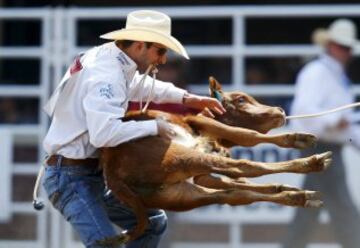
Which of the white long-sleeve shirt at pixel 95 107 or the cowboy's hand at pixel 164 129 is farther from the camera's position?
the cowboy's hand at pixel 164 129

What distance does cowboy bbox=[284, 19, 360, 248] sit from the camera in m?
8.71

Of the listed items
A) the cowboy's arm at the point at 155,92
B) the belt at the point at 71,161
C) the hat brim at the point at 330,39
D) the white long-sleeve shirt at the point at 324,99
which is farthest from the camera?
the hat brim at the point at 330,39

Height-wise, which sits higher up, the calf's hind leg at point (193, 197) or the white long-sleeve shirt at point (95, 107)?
the white long-sleeve shirt at point (95, 107)

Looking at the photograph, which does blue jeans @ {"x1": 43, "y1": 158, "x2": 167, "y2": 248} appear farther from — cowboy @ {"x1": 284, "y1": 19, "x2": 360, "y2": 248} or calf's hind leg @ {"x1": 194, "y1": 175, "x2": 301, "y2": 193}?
cowboy @ {"x1": 284, "y1": 19, "x2": 360, "y2": 248}

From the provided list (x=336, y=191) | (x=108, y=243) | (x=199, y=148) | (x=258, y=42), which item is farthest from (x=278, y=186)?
(x=258, y=42)

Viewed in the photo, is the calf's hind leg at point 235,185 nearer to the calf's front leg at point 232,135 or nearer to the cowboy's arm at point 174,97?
the calf's front leg at point 232,135

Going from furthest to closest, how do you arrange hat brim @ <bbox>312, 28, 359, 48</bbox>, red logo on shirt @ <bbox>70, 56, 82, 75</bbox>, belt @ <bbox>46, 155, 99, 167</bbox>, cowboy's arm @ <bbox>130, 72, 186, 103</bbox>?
hat brim @ <bbox>312, 28, 359, 48</bbox> → cowboy's arm @ <bbox>130, 72, 186, 103</bbox> → belt @ <bbox>46, 155, 99, 167</bbox> → red logo on shirt @ <bbox>70, 56, 82, 75</bbox>

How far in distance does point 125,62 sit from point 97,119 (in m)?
0.36

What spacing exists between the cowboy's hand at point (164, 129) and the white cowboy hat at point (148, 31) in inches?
14.1

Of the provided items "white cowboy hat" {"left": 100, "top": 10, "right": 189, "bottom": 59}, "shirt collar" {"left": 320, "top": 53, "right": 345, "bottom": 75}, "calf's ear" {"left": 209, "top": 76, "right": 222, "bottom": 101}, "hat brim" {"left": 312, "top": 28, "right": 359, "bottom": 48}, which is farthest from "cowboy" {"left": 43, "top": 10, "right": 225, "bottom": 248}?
"hat brim" {"left": 312, "top": 28, "right": 359, "bottom": 48}

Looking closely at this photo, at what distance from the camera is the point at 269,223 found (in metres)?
9.20

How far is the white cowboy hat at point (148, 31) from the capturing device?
224 inches

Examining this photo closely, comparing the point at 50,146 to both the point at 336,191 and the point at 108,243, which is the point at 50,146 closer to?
the point at 108,243

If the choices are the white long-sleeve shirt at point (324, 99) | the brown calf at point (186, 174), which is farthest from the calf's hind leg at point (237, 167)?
the white long-sleeve shirt at point (324, 99)
